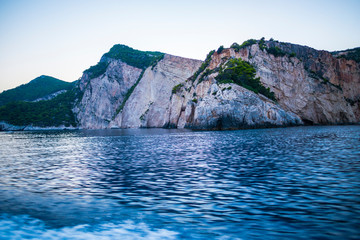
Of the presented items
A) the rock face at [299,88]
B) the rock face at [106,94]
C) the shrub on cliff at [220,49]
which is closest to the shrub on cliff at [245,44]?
the rock face at [299,88]

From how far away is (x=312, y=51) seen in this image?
306 feet

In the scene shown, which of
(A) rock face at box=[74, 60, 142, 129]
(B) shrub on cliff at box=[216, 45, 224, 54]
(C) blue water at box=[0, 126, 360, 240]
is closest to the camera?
(C) blue water at box=[0, 126, 360, 240]

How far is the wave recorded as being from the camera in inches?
247

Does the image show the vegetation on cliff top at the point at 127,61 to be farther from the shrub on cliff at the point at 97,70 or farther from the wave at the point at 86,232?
the wave at the point at 86,232

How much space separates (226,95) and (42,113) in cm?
12295

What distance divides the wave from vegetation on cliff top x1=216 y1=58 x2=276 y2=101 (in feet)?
208

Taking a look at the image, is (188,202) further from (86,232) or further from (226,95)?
(226,95)

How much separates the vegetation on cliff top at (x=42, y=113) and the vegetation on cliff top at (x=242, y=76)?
108 metres

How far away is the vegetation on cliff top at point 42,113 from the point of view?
432 feet

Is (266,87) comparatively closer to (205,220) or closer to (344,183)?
(344,183)

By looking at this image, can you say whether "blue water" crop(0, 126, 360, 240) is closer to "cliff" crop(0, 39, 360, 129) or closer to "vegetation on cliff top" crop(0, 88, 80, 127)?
"cliff" crop(0, 39, 360, 129)

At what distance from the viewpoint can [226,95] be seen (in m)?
62.7

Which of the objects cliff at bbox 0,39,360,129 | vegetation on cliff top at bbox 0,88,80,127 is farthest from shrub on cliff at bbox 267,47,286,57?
vegetation on cliff top at bbox 0,88,80,127

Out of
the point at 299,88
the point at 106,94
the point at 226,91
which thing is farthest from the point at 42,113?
the point at 299,88
